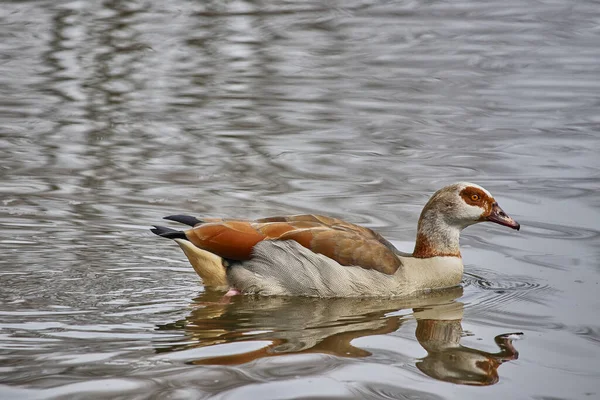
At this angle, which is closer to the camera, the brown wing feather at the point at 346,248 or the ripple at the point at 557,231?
the brown wing feather at the point at 346,248

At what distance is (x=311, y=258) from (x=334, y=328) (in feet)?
3.78

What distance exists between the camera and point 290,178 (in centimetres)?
1285

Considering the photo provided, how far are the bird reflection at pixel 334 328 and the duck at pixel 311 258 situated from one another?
11 centimetres

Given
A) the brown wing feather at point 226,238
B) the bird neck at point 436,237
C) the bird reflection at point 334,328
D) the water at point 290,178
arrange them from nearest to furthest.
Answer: the water at point 290,178
the bird reflection at point 334,328
the brown wing feather at point 226,238
the bird neck at point 436,237

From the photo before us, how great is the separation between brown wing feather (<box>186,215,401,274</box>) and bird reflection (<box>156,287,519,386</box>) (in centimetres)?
35

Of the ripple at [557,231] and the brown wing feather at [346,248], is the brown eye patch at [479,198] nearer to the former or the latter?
the brown wing feather at [346,248]

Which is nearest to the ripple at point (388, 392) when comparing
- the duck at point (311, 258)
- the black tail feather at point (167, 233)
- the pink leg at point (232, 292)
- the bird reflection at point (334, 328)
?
the bird reflection at point (334, 328)

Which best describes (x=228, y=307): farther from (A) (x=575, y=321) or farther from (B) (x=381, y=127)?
(B) (x=381, y=127)

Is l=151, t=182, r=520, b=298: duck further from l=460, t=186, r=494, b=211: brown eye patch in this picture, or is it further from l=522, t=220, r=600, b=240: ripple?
l=522, t=220, r=600, b=240: ripple

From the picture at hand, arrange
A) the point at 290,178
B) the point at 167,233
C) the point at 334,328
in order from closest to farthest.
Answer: the point at 334,328 → the point at 167,233 → the point at 290,178

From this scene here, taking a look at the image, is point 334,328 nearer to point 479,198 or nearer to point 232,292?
point 232,292

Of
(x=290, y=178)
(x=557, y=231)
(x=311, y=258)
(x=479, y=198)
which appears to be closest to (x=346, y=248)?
(x=311, y=258)

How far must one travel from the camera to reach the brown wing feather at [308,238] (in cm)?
970

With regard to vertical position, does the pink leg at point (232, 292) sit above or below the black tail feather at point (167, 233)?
below
